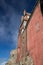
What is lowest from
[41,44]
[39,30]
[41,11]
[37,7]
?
[41,44]

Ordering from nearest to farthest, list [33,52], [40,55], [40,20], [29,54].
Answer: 1. [40,55]
2. [40,20]
3. [33,52]
4. [29,54]

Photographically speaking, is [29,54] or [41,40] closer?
[41,40]

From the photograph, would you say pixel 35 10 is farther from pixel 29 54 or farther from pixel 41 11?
pixel 29 54

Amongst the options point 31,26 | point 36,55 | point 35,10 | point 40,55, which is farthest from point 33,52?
point 35,10

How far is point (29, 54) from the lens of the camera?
25.9 meters

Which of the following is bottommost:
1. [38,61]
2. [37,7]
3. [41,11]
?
[38,61]

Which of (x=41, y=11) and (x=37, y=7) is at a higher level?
(x=37, y=7)

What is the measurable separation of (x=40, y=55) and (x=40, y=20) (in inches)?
202

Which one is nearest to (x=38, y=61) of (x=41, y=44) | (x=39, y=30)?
(x=41, y=44)

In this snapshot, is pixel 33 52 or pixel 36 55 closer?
pixel 36 55

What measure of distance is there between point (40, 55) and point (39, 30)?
3.76 m

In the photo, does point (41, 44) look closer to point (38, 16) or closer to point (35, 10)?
point (38, 16)

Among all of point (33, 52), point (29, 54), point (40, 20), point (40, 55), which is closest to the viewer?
point (40, 55)

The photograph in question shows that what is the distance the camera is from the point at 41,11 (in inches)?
866
